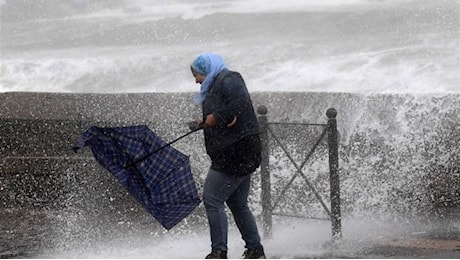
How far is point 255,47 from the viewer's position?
640 inches

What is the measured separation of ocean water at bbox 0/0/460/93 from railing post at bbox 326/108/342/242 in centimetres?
531

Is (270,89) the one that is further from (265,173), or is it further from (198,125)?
(198,125)

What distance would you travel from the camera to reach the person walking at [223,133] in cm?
459

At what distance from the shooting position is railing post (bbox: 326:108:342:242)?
5.75m

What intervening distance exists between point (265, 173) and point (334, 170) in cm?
49

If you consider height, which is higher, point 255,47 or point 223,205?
point 255,47

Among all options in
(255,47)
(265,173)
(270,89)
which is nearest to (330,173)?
(265,173)

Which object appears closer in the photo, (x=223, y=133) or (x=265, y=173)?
(x=223, y=133)

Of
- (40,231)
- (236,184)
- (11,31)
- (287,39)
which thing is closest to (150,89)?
(287,39)

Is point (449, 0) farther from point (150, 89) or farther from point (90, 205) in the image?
point (90, 205)

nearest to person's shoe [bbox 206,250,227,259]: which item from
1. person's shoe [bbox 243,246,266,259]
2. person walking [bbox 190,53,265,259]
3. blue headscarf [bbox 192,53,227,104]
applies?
person walking [bbox 190,53,265,259]

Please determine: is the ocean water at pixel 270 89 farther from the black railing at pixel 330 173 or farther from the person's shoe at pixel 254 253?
the person's shoe at pixel 254 253

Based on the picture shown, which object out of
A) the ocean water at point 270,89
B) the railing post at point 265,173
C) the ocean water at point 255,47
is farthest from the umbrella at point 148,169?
the ocean water at point 255,47

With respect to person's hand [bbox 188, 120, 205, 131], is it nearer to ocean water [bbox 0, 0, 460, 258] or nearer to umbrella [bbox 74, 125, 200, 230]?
umbrella [bbox 74, 125, 200, 230]
